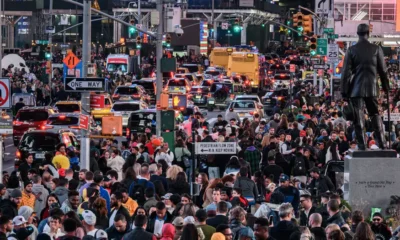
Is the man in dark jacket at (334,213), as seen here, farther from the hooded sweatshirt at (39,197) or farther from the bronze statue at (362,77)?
the hooded sweatshirt at (39,197)

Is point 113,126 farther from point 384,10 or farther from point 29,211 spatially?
point 384,10

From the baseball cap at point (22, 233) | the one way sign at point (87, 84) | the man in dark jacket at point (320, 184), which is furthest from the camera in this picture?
the one way sign at point (87, 84)

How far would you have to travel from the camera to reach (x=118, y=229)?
1731 cm

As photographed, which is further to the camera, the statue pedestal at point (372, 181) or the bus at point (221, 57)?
the bus at point (221, 57)

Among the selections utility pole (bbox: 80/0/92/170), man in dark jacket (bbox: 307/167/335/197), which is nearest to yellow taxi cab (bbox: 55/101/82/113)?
utility pole (bbox: 80/0/92/170)

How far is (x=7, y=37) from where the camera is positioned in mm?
131250

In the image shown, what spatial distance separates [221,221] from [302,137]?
14614 millimetres

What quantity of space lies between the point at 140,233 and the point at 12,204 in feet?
13.4

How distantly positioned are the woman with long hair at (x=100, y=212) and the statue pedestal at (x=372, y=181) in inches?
166

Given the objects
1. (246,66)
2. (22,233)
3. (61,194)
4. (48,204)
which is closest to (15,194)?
(48,204)

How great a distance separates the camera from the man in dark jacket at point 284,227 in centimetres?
1731

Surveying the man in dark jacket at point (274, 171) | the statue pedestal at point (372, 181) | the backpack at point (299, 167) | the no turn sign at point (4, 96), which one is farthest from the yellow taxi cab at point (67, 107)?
the statue pedestal at point (372, 181)

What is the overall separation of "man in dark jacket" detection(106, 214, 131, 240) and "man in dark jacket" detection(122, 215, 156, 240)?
65cm

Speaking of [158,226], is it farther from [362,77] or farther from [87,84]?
[87,84]
